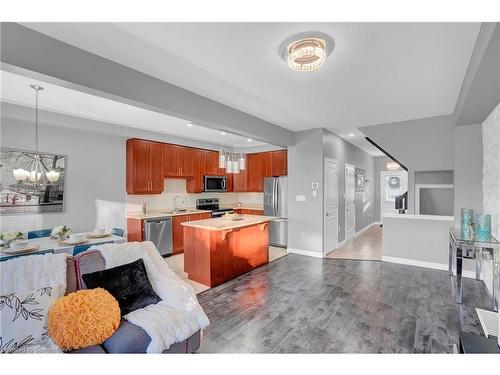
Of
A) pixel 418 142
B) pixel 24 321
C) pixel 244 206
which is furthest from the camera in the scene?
pixel 244 206

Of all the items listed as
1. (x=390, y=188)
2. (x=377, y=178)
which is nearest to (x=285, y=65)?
(x=377, y=178)

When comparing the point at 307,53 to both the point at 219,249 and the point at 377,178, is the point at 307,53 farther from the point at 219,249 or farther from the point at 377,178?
the point at 377,178

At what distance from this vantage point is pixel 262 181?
6.19 meters

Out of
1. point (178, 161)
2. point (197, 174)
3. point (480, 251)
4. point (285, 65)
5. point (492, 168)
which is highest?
point (285, 65)

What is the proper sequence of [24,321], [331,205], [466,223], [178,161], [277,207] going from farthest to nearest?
[277,207]
[178,161]
[331,205]
[466,223]
[24,321]

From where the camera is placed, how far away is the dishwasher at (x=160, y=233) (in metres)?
4.50

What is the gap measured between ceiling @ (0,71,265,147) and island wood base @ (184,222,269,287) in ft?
6.51

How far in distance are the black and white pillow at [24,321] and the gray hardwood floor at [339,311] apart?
113cm

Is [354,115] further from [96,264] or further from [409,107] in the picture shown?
[96,264]

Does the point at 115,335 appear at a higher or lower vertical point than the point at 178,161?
lower

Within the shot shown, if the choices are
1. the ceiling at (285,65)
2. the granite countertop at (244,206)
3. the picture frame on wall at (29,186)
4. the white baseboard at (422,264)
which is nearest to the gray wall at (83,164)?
the picture frame on wall at (29,186)

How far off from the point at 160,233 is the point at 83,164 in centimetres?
178

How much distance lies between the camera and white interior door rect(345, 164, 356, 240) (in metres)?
A: 6.03

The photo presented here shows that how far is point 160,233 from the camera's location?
15.3ft
